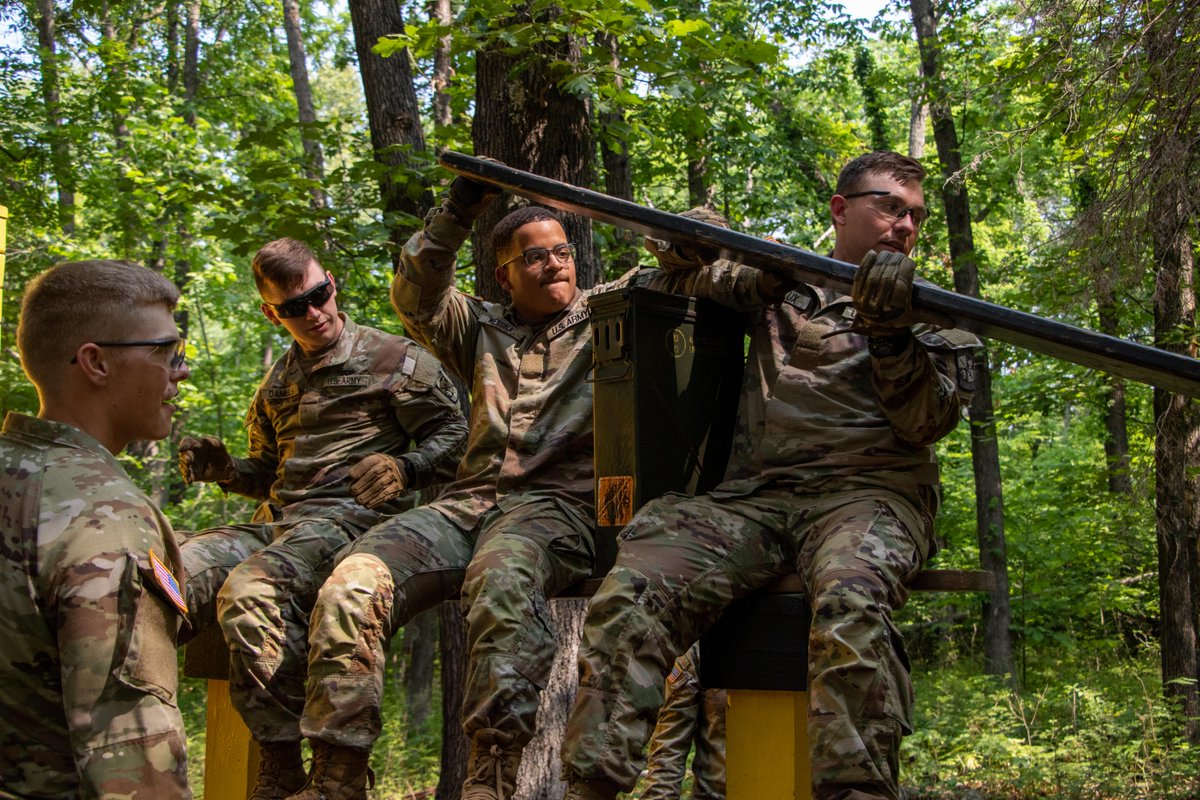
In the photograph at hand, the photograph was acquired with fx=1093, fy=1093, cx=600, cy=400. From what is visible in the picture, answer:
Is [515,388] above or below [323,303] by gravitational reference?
below

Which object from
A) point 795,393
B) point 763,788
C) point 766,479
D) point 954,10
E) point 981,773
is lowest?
point 981,773

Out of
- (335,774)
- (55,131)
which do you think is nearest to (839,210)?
(335,774)

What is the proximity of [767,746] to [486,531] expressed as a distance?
131cm

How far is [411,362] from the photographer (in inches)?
194

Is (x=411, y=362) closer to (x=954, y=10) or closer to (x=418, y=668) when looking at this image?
(x=418, y=668)

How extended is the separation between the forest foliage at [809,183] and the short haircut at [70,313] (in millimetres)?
3621

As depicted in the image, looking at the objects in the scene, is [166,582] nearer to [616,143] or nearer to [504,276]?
[504,276]

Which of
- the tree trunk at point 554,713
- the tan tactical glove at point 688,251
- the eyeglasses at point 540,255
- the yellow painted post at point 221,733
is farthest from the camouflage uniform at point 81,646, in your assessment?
the tree trunk at point 554,713

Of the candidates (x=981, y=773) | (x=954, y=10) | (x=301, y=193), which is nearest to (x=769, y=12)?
(x=954, y=10)

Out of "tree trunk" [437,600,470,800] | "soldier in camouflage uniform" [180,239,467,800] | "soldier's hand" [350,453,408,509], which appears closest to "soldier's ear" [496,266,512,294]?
"soldier in camouflage uniform" [180,239,467,800]

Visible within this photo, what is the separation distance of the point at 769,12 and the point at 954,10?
353 centimetres

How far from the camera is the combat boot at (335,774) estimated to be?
11.7 feet

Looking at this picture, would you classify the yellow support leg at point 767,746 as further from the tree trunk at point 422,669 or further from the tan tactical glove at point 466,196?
the tree trunk at point 422,669

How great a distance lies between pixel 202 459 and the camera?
192 inches
